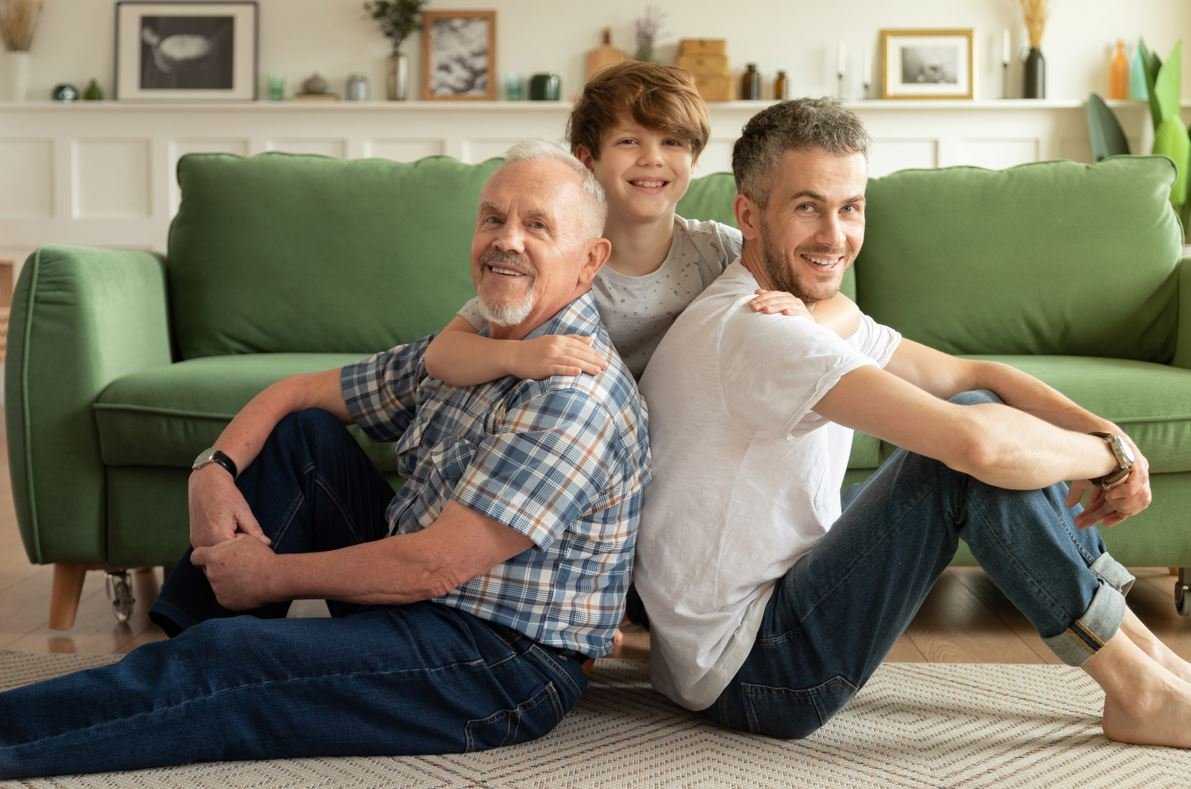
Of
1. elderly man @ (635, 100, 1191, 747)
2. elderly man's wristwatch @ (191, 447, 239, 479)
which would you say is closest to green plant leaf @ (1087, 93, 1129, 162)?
elderly man @ (635, 100, 1191, 747)

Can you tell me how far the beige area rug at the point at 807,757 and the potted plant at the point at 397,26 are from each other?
4584 millimetres

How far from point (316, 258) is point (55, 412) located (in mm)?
737

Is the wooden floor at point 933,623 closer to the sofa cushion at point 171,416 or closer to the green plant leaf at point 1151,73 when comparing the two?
the sofa cushion at point 171,416

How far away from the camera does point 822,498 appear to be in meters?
1.61

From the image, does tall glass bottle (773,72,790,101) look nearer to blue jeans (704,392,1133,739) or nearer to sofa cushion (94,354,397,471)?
sofa cushion (94,354,397,471)

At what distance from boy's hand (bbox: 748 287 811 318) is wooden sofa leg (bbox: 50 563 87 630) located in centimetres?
152

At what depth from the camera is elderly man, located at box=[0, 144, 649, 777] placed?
149 centimetres

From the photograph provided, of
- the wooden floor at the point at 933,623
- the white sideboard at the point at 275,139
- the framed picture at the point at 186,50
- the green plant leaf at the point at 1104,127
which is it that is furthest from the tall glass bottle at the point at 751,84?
the wooden floor at the point at 933,623

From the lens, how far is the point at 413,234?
2871 millimetres

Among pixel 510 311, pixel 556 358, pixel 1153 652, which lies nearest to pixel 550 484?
pixel 556 358

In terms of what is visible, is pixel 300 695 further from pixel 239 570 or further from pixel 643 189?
pixel 643 189

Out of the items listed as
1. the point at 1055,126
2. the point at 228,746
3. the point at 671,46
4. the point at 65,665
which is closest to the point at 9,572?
the point at 65,665

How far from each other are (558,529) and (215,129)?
520cm

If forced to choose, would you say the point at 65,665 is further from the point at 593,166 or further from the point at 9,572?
the point at 593,166
